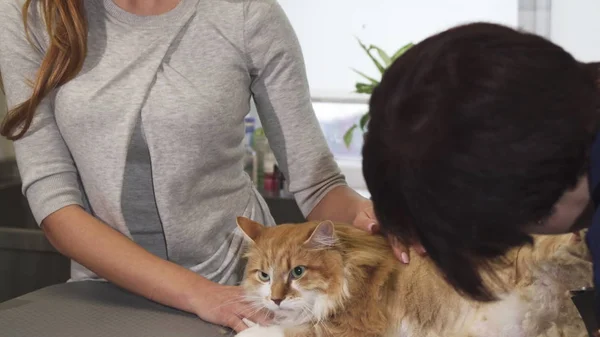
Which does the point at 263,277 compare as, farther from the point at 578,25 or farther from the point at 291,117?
the point at 578,25

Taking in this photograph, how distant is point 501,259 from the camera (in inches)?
33.1

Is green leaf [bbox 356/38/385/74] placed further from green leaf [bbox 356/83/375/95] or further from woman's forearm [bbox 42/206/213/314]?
woman's forearm [bbox 42/206/213/314]

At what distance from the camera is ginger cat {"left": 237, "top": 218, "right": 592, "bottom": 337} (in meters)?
1.03

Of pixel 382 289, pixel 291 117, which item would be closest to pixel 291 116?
pixel 291 117

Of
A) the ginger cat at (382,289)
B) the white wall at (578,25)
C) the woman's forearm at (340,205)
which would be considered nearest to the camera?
the ginger cat at (382,289)

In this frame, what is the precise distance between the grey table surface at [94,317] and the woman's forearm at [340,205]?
1.12ft

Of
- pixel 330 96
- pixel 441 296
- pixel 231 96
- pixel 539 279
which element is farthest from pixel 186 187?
pixel 330 96

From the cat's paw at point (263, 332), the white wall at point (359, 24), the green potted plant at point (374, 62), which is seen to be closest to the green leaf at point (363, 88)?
the green potted plant at point (374, 62)

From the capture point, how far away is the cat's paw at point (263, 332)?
1.15 metres

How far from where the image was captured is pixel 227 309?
1.22m

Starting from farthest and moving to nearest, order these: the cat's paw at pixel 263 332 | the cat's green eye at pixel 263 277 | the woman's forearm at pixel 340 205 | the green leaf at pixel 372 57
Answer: the green leaf at pixel 372 57
the woman's forearm at pixel 340 205
the cat's green eye at pixel 263 277
the cat's paw at pixel 263 332

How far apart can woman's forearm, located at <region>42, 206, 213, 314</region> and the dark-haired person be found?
57cm

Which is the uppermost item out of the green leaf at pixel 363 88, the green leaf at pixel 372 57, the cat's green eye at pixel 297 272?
the cat's green eye at pixel 297 272

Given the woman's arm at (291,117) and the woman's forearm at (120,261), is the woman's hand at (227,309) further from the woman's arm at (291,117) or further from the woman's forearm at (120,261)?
the woman's arm at (291,117)
